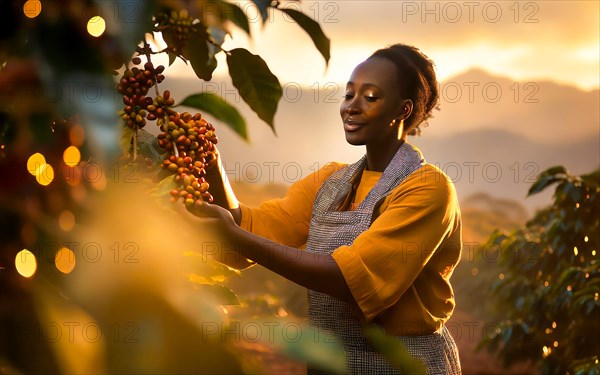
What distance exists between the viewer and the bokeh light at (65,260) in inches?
9.8

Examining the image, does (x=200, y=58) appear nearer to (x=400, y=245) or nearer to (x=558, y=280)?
(x=400, y=245)

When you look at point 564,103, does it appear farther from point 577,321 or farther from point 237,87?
point 237,87

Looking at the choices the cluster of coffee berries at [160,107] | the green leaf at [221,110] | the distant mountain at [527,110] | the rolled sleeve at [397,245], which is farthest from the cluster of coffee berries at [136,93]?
the distant mountain at [527,110]

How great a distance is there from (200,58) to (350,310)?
27.5 inches

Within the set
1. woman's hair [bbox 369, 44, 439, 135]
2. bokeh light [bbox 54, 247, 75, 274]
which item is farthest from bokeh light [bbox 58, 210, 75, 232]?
woman's hair [bbox 369, 44, 439, 135]

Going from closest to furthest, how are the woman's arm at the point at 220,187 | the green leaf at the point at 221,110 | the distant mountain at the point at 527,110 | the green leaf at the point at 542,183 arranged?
1. the green leaf at the point at 221,110
2. the woman's arm at the point at 220,187
3. the green leaf at the point at 542,183
4. the distant mountain at the point at 527,110

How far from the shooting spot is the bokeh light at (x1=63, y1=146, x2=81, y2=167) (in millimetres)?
306

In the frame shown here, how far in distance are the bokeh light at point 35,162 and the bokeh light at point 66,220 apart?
3 centimetres

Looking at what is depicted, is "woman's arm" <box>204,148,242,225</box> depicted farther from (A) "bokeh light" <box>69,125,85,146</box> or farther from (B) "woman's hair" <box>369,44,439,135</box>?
(A) "bokeh light" <box>69,125,85,146</box>

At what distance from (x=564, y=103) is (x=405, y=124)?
5.11m

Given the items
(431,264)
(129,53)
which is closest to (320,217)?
(431,264)

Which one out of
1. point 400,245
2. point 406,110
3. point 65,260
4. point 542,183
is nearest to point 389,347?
point 65,260

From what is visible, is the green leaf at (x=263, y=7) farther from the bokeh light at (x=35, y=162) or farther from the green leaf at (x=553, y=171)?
the green leaf at (x=553, y=171)

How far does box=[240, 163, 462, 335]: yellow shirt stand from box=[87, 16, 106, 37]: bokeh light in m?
0.85
